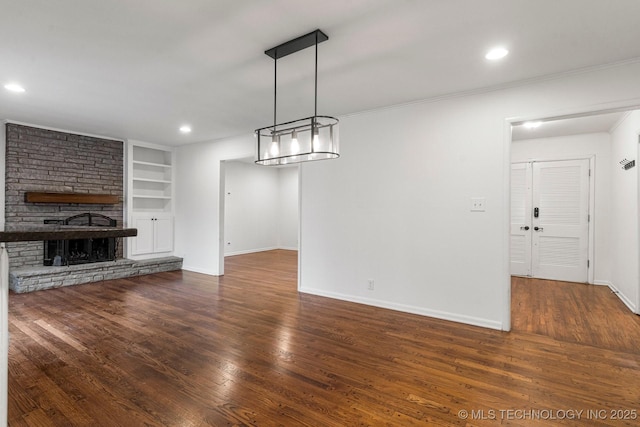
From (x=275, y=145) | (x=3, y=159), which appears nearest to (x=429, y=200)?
(x=275, y=145)

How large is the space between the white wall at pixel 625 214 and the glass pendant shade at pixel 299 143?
383 cm

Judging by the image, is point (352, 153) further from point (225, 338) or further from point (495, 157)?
point (225, 338)

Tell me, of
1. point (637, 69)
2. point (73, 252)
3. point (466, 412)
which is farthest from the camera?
point (73, 252)

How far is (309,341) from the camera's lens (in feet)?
9.98

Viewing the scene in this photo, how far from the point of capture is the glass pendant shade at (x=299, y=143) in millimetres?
2551

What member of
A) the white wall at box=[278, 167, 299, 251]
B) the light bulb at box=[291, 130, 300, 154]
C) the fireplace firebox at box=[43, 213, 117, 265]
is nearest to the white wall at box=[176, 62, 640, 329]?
the light bulb at box=[291, 130, 300, 154]

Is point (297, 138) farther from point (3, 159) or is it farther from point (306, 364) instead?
point (3, 159)

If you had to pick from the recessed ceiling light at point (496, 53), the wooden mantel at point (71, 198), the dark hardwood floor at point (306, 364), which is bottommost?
the dark hardwood floor at point (306, 364)

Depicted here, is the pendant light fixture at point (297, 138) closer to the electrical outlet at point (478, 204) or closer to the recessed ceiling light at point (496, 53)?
the recessed ceiling light at point (496, 53)

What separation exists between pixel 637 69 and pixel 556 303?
2.85 metres

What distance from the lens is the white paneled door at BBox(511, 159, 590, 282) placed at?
5551 millimetres

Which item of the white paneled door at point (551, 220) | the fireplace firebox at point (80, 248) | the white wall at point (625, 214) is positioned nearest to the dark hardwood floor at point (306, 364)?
the white wall at point (625, 214)

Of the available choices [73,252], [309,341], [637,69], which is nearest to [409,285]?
[309,341]

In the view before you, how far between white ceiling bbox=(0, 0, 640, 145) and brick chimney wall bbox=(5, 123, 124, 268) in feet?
4.14
